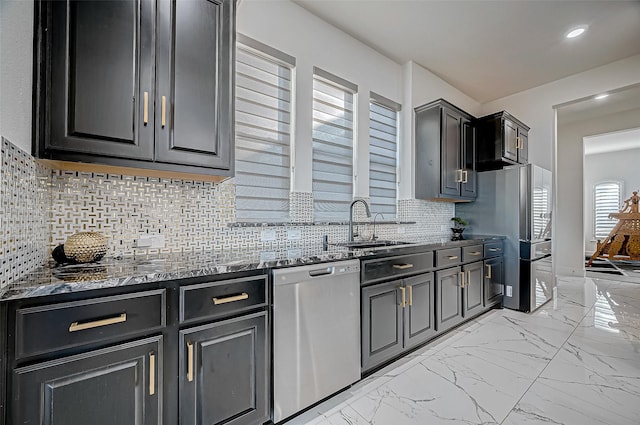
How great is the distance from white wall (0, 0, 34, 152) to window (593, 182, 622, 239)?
1144 cm

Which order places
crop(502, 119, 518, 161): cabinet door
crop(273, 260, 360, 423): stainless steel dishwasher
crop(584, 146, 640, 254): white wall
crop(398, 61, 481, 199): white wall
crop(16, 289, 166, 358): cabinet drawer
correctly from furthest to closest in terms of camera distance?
crop(584, 146, 640, 254): white wall, crop(502, 119, 518, 161): cabinet door, crop(398, 61, 481, 199): white wall, crop(273, 260, 360, 423): stainless steel dishwasher, crop(16, 289, 166, 358): cabinet drawer

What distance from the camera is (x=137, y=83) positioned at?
1.45 m

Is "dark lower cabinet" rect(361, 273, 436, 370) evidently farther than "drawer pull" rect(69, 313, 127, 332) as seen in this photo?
Yes

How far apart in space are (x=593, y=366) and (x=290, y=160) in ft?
9.28

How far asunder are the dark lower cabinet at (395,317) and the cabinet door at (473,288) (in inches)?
26.2

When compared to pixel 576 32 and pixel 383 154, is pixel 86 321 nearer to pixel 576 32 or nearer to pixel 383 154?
pixel 383 154

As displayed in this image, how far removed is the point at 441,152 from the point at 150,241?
3018mm

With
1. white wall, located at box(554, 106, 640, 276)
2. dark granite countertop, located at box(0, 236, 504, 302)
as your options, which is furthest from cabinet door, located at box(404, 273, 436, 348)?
white wall, located at box(554, 106, 640, 276)

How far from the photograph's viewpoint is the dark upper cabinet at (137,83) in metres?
1.27

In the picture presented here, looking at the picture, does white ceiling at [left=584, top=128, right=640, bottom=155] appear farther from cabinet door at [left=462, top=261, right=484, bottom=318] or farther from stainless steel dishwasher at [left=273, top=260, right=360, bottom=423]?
stainless steel dishwasher at [left=273, top=260, right=360, bottom=423]

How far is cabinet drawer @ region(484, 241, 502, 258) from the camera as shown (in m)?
3.41

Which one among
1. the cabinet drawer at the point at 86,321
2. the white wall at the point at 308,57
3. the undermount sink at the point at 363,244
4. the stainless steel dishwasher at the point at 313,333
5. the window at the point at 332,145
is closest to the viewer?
the cabinet drawer at the point at 86,321

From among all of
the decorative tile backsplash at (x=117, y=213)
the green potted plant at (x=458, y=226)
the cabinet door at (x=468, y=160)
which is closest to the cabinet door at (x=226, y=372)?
the decorative tile backsplash at (x=117, y=213)

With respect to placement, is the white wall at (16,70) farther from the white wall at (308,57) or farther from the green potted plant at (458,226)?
the green potted plant at (458,226)
